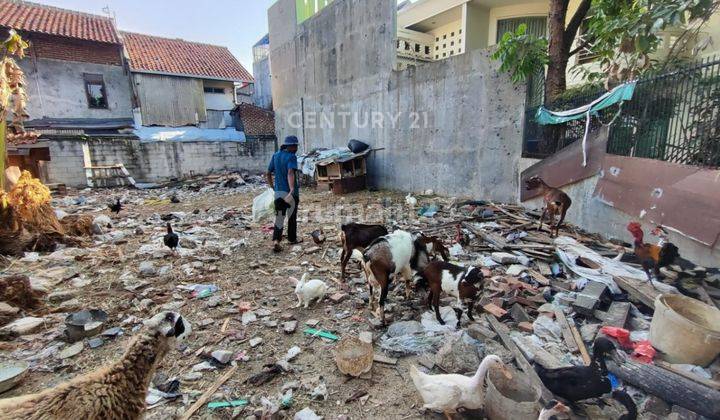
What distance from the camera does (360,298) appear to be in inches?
162

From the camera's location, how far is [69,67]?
51.0 ft

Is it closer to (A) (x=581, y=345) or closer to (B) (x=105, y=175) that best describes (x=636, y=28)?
(A) (x=581, y=345)

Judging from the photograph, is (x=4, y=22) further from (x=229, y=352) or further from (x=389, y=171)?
(x=229, y=352)

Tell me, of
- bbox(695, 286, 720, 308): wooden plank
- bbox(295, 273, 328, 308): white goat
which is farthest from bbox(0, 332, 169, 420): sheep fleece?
bbox(695, 286, 720, 308): wooden plank

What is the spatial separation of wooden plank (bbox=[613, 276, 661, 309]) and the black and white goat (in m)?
2.21

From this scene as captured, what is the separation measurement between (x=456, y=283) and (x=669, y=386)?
1.67m

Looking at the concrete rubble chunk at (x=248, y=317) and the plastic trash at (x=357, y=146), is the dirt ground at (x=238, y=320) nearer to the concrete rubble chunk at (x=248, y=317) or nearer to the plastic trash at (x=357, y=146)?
the concrete rubble chunk at (x=248, y=317)

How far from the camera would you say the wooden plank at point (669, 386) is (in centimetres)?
213

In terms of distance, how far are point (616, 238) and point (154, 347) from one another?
629cm

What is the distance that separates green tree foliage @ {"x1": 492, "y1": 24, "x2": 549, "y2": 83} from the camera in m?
6.52

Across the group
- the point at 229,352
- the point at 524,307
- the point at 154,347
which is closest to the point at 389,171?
the point at 524,307

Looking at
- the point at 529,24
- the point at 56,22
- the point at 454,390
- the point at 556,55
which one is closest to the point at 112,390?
the point at 454,390

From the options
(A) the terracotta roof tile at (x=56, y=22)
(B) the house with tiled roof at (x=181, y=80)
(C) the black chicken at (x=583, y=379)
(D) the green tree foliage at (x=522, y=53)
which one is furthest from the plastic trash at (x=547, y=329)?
(A) the terracotta roof tile at (x=56, y=22)

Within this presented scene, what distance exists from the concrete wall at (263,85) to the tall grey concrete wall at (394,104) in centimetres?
772
